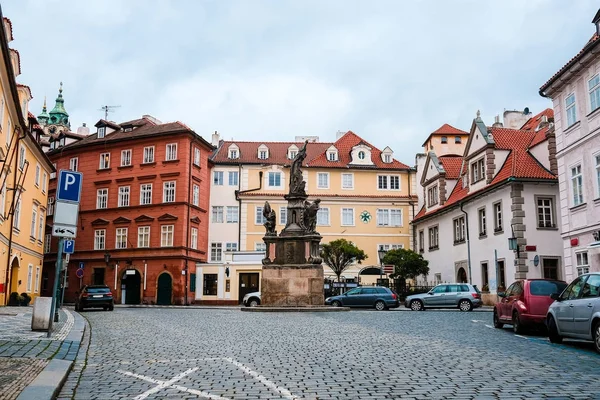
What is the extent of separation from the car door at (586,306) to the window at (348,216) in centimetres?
4332

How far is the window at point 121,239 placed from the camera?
2057 inches

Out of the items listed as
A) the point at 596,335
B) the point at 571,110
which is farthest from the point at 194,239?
the point at 596,335

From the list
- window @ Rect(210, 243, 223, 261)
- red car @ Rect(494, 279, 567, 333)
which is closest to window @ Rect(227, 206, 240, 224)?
window @ Rect(210, 243, 223, 261)

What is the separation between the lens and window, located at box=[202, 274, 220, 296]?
163 ft

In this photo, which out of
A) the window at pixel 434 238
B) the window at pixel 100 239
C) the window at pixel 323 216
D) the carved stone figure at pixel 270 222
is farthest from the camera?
the window at pixel 323 216

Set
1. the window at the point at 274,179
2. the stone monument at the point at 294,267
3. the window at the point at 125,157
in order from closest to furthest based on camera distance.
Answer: the stone monument at the point at 294,267 < the window at the point at 125,157 < the window at the point at 274,179

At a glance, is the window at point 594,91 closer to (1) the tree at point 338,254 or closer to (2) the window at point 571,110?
(2) the window at point 571,110

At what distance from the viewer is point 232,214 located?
183 ft

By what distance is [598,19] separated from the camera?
83.7 feet

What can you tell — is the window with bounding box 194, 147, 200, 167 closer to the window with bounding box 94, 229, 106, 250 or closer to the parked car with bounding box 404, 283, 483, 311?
the window with bounding box 94, 229, 106, 250

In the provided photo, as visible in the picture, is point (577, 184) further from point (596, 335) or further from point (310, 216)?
point (596, 335)

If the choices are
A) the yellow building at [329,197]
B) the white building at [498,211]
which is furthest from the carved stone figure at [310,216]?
the yellow building at [329,197]

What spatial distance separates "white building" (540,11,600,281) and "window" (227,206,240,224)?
32.5 m

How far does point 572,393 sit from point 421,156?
50570 mm
